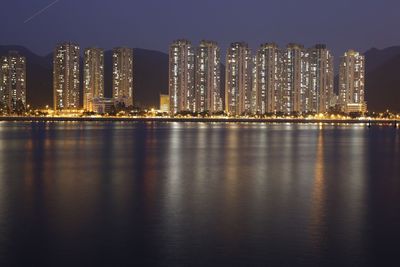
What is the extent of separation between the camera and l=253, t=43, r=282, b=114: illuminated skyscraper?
170 metres

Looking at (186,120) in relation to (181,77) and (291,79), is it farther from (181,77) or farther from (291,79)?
(291,79)

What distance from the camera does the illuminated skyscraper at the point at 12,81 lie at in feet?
602

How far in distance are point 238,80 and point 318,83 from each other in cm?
2633

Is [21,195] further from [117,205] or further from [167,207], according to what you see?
[167,207]

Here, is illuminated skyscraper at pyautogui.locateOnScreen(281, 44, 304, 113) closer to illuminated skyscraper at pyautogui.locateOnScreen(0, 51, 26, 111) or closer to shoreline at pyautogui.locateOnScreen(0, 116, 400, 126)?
shoreline at pyautogui.locateOnScreen(0, 116, 400, 126)

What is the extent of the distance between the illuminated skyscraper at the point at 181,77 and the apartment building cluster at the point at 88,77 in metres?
19.6

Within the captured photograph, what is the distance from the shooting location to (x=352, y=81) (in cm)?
18500

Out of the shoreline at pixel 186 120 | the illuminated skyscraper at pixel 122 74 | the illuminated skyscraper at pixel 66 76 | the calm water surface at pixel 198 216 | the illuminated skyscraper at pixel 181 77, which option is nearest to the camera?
the calm water surface at pixel 198 216

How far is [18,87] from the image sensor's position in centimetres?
18562

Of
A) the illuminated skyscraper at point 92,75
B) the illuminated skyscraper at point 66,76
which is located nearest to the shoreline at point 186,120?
the illuminated skyscraper at point 66,76

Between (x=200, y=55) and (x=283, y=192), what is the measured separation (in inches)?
6111

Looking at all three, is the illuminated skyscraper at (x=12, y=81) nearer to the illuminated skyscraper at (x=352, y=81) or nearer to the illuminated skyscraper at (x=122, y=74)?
the illuminated skyscraper at (x=122, y=74)

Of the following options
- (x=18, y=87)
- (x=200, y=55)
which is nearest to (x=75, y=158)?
(x=200, y=55)

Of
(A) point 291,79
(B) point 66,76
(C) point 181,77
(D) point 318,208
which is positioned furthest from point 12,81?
(D) point 318,208
